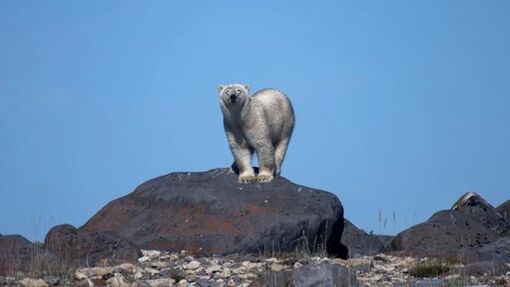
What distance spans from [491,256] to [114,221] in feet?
24.0

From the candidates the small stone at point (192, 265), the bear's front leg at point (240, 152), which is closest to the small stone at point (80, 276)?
the small stone at point (192, 265)

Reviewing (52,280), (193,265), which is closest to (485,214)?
(193,265)

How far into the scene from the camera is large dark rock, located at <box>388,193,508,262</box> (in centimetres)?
1956

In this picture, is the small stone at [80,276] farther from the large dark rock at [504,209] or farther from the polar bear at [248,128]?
the large dark rock at [504,209]

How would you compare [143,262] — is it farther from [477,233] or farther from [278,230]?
[477,233]

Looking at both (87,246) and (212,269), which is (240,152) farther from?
(212,269)

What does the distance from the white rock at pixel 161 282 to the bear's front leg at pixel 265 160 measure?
6.73 m

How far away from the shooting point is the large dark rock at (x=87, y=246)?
52.8 ft

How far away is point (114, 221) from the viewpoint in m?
19.4

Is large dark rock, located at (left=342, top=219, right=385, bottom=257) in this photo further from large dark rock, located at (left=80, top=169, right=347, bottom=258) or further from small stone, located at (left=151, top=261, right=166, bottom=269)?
small stone, located at (left=151, top=261, right=166, bottom=269)

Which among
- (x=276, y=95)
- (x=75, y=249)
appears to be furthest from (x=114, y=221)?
(x=276, y=95)

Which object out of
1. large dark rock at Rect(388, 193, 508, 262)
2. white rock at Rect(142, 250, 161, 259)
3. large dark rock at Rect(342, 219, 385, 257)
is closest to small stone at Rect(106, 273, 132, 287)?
white rock at Rect(142, 250, 161, 259)

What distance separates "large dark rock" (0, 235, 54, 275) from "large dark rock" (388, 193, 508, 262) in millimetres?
7355

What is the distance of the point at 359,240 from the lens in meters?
23.4
